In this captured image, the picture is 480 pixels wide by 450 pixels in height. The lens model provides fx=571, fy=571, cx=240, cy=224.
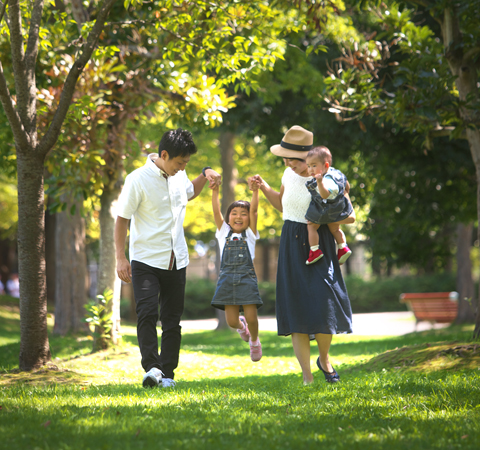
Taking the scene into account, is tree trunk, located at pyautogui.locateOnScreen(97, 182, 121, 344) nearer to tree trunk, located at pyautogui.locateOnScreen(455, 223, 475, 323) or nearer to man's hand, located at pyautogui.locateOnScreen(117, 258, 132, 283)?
man's hand, located at pyautogui.locateOnScreen(117, 258, 132, 283)

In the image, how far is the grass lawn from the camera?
3.11 m

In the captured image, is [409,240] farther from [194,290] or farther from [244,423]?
[244,423]

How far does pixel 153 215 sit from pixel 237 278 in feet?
3.28

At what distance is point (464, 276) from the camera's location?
1630 cm

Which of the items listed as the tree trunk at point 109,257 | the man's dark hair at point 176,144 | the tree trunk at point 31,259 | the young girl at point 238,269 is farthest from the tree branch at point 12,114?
the tree trunk at point 109,257

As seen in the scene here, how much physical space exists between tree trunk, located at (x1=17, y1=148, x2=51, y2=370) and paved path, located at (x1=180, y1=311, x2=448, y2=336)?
11.4 metres

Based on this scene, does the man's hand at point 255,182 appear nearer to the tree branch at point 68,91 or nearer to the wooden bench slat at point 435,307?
the tree branch at point 68,91

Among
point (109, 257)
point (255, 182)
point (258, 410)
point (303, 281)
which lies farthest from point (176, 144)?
point (109, 257)

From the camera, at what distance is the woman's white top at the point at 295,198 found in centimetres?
516

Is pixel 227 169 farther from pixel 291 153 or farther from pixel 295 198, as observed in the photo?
pixel 295 198

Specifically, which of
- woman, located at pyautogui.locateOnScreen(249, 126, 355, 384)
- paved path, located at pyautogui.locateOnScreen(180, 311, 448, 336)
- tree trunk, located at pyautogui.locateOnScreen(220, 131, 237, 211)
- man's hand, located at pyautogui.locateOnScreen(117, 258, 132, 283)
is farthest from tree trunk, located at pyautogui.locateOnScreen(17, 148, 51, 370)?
paved path, located at pyautogui.locateOnScreen(180, 311, 448, 336)

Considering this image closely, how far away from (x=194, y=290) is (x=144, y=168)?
19.3 meters

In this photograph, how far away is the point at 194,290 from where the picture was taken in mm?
24078

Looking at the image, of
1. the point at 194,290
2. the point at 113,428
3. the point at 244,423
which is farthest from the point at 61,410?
the point at 194,290
